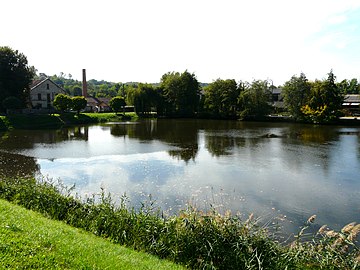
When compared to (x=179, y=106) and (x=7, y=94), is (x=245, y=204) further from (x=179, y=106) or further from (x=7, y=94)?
(x=179, y=106)

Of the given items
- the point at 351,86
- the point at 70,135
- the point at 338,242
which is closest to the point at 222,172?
the point at 338,242

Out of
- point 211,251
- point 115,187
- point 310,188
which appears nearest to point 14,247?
point 211,251

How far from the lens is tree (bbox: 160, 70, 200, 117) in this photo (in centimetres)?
5250

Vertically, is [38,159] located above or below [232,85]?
below

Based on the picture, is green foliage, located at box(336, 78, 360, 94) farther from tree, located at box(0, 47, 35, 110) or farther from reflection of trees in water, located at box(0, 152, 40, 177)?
reflection of trees in water, located at box(0, 152, 40, 177)

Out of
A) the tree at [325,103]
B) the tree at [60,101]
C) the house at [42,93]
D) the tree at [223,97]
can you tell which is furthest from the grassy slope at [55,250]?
the house at [42,93]

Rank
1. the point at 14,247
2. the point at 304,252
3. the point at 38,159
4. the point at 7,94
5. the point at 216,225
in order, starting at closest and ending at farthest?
the point at 14,247 → the point at 304,252 → the point at 216,225 → the point at 38,159 → the point at 7,94

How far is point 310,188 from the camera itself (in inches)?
482

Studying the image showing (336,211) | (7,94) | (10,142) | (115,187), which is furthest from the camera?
(7,94)

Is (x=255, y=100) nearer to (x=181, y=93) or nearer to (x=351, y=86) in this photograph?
(x=181, y=93)

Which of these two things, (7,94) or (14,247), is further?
(7,94)

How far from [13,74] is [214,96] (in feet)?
99.2

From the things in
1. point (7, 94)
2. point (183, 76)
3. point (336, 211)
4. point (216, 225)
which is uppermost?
point (183, 76)

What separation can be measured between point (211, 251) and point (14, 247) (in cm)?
350
